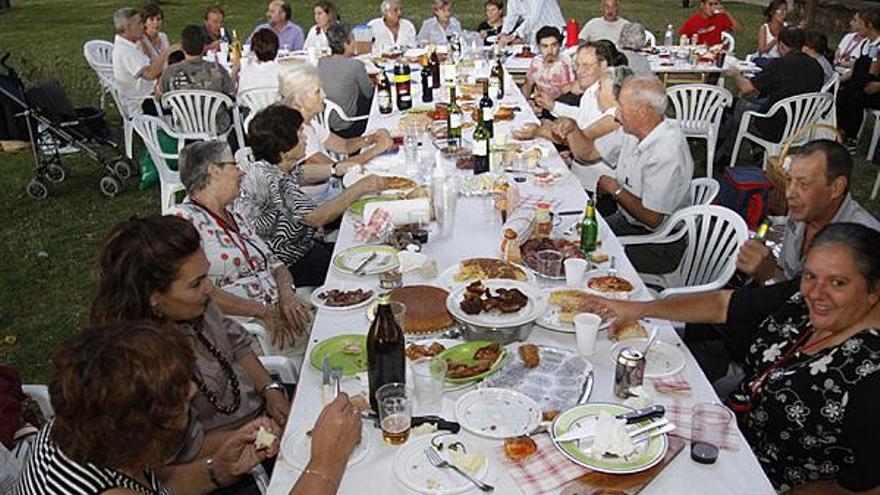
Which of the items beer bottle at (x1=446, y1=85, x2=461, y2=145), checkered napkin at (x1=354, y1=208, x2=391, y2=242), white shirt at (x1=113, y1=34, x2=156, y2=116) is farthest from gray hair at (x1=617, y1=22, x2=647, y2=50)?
white shirt at (x1=113, y1=34, x2=156, y2=116)

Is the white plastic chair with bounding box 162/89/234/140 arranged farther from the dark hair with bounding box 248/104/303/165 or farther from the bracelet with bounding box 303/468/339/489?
the bracelet with bounding box 303/468/339/489

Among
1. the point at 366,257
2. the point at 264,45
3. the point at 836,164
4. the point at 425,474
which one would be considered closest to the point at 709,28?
the point at 264,45

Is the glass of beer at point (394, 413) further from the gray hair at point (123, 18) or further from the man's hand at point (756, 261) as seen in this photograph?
the gray hair at point (123, 18)

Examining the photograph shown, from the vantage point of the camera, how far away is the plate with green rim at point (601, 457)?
1.73 meters

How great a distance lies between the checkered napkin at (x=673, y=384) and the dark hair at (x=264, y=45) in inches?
205

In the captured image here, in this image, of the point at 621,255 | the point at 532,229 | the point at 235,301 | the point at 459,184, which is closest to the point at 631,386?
the point at 621,255

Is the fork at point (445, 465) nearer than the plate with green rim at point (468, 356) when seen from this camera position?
Yes

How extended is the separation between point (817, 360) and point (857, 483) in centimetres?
34

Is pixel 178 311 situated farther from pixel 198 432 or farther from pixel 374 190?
A: pixel 374 190

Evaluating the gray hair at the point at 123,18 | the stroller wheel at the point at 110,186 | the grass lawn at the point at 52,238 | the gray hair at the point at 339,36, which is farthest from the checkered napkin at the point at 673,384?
the gray hair at the point at 123,18

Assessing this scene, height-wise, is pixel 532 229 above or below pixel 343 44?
below

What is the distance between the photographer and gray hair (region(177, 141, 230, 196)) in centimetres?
295

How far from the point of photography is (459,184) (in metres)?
3.77

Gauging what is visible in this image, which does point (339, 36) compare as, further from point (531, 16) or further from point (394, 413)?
point (394, 413)
